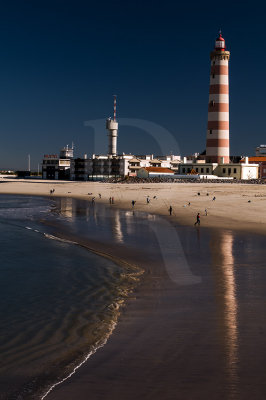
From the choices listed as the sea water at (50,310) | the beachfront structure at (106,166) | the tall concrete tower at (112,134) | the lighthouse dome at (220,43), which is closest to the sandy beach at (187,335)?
the sea water at (50,310)

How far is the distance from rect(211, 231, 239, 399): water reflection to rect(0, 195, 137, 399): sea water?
10.2 feet

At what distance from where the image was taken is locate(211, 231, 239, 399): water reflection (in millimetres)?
9344

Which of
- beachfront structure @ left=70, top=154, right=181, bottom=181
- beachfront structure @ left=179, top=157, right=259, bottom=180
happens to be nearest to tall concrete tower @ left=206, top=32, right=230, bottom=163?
beachfront structure @ left=179, top=157, right=259, bottom=180

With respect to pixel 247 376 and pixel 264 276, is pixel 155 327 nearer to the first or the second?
pixel 247 376

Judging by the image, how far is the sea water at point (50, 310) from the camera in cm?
Answer: 930

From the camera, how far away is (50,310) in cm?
A: 1332

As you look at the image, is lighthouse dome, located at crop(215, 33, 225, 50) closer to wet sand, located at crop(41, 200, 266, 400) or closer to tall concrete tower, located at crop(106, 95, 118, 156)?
tall concrete tower, located at crop(106, 95, 118, 156)

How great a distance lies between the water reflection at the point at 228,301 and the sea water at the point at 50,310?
3.12 meters

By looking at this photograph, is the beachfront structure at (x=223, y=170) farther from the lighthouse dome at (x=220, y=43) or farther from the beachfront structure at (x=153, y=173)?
the lighthouse dome at (x=220, y=43)

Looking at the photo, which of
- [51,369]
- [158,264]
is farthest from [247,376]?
[158,264]

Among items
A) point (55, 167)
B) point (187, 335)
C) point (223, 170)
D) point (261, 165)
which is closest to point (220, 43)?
point (223, 170)

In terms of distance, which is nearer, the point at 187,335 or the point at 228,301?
the point at 187,335

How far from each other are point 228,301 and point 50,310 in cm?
571

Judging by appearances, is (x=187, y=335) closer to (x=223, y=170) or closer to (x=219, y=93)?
(x=219, y=93)
